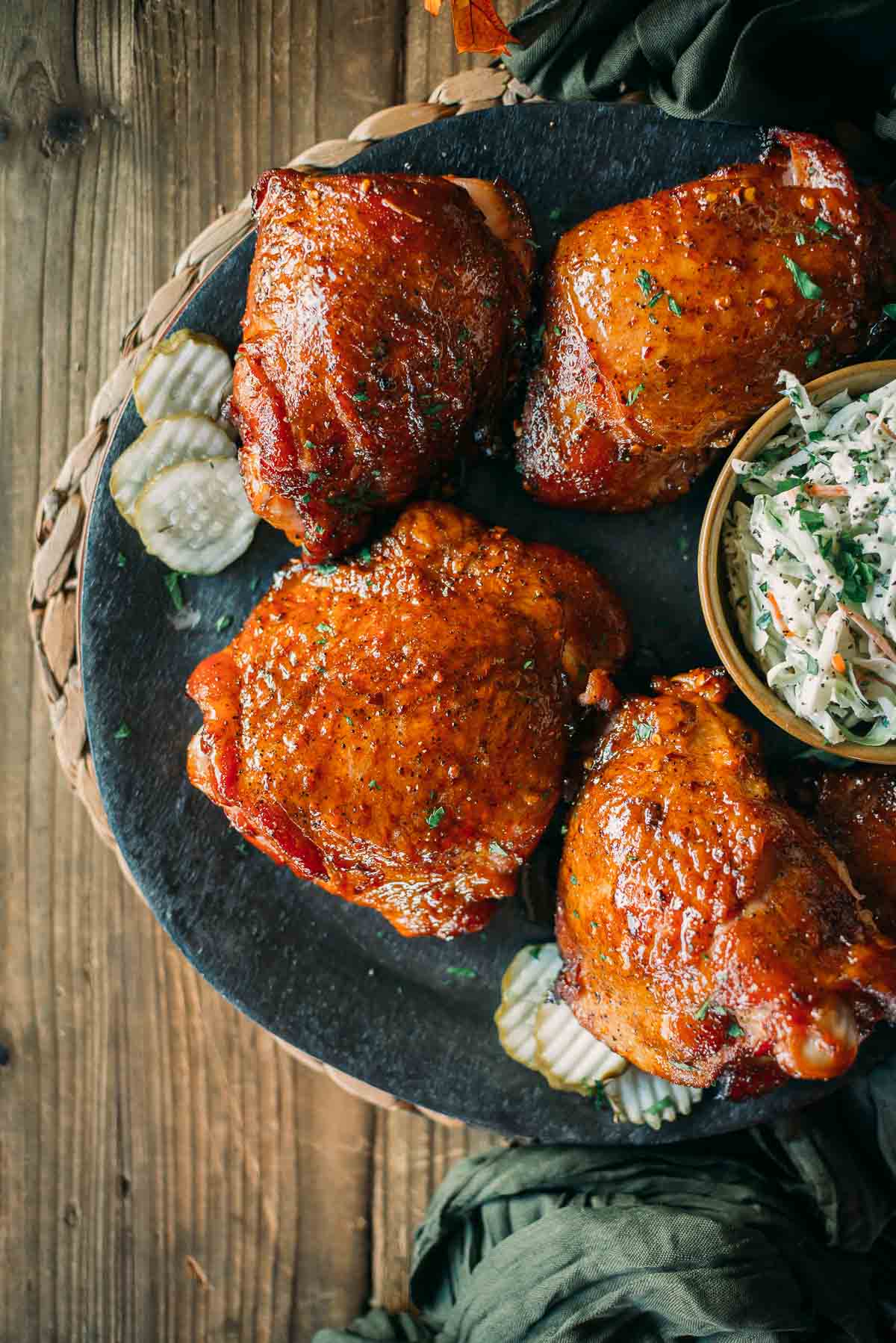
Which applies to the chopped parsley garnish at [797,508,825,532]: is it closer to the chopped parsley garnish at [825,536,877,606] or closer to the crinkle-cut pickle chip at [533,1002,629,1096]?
the chopped parsley garnish at [825,536,877,606]

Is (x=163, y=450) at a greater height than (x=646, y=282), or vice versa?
(x=646, y=282)

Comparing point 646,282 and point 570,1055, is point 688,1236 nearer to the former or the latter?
point 570,1055

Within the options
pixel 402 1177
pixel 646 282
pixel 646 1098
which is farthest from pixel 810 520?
pixel 402 1177

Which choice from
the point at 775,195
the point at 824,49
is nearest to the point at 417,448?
the point at 775,195

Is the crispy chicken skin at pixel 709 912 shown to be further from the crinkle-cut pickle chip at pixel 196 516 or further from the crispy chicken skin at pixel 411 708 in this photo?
the crinkle-cut pickle chip at pixel 196 516

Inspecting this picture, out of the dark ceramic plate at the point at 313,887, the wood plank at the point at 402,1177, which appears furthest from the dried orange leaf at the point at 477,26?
the wood plank at the point at 402,1177

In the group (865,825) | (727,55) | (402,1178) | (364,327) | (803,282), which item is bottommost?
(402,1178)
